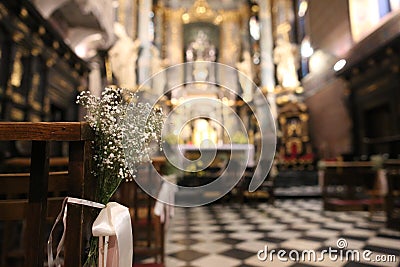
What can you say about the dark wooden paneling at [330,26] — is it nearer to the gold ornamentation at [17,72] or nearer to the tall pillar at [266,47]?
the tall pillar at [266,47]

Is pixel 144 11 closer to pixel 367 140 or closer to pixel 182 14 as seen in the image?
pixel 182 14

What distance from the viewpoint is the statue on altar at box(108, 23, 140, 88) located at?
11107mm

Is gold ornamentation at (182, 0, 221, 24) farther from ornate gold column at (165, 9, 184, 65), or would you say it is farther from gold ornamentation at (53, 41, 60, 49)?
gold ornamentation at (53, 41, 60, 49)

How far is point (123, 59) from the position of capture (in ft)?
37.3

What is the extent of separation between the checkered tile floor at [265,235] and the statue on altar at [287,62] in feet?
27.2

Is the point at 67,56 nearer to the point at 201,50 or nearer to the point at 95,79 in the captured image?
the point at 95,79

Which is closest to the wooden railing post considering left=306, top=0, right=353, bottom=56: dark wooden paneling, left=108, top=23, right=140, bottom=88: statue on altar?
left=306, top=0, right=353, bottom=56: dark wooden paneling

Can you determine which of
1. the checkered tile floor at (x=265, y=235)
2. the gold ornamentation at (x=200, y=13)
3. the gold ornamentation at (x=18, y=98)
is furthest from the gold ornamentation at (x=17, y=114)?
the gold ornamentation at (x=200, y=13)

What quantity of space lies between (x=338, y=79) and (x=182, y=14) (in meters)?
10.7

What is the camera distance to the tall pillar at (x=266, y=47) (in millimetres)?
12945

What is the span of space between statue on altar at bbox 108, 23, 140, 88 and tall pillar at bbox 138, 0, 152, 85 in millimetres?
930

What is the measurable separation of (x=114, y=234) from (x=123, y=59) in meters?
11.4

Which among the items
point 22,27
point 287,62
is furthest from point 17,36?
point 287,62

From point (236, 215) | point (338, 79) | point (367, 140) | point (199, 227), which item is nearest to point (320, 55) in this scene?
point (338, 79)
